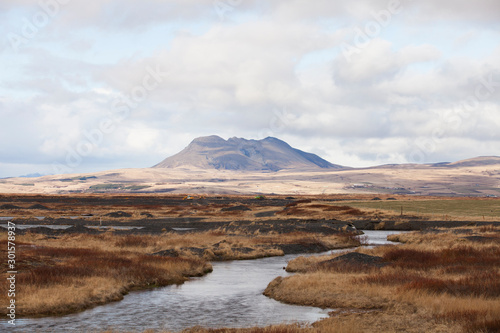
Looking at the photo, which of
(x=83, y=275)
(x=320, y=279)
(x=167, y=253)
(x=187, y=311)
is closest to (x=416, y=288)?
(x=320, y=279)

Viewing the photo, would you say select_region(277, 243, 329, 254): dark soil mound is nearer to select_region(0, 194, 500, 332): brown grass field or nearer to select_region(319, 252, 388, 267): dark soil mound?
select_region(0, 194, 500, 332): brown grass field

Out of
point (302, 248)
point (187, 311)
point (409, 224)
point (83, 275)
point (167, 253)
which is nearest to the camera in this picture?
point (187, 311)

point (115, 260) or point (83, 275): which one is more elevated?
point (83, 275)

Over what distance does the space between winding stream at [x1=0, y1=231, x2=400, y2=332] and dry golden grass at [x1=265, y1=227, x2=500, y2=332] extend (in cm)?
183

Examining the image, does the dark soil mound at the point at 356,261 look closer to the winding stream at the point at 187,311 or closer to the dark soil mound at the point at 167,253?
the winding stream at the point at 187,311

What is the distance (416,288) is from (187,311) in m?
11.3

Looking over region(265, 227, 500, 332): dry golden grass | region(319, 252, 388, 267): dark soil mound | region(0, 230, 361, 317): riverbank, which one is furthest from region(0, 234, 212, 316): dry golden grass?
region(319, 252, 388, 267): dark soil mound

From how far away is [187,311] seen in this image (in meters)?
25.0

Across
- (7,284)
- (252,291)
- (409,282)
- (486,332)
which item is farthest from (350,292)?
(7,284)

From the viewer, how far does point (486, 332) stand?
686 inches

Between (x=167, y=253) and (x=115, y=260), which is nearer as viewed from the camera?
(x=115, y=260)

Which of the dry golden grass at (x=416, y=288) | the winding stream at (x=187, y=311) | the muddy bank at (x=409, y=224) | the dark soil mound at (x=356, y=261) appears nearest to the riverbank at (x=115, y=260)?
the winding stream at (x=187, y=311)

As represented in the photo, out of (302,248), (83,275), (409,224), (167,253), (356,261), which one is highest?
(83,275)

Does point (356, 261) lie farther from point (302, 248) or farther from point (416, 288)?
point (302, 248)
